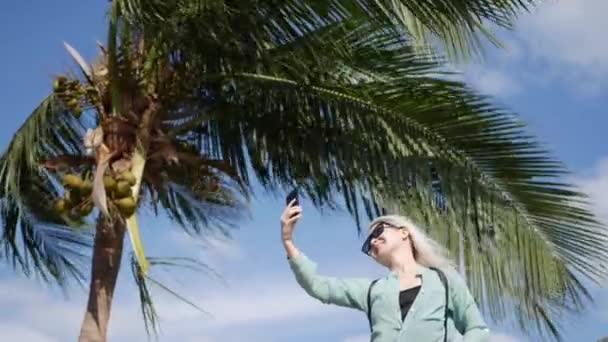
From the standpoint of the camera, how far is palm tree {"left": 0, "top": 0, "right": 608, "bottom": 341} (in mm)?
5988

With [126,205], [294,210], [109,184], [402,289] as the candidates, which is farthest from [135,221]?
[402,289]

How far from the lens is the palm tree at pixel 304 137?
5988mm

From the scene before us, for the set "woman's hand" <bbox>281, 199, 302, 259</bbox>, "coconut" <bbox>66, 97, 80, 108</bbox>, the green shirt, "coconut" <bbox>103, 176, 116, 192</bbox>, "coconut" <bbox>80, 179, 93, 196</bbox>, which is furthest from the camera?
"coconut" <bbox>66, 97, 80, 108</bbox>

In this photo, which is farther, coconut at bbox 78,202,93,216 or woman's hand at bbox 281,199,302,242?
coconut at bbox 78,202,93,216

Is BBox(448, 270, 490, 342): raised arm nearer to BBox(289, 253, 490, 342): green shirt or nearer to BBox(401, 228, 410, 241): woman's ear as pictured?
BBox(289, 253, 490, 342): green shirt

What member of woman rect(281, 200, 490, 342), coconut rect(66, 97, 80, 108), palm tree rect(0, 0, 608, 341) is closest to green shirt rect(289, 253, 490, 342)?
woman rect(281, 200, 490, 342)

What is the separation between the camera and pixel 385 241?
3500mm

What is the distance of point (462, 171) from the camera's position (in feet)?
20.8

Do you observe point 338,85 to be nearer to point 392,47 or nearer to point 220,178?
point 392,47

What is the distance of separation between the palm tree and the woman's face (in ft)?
7.38

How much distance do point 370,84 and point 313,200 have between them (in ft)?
3.21

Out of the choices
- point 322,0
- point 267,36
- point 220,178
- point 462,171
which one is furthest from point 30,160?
point 462,171

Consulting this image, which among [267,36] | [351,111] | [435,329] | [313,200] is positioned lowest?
[435,329]

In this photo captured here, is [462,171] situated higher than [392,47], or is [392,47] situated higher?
[392,47]
